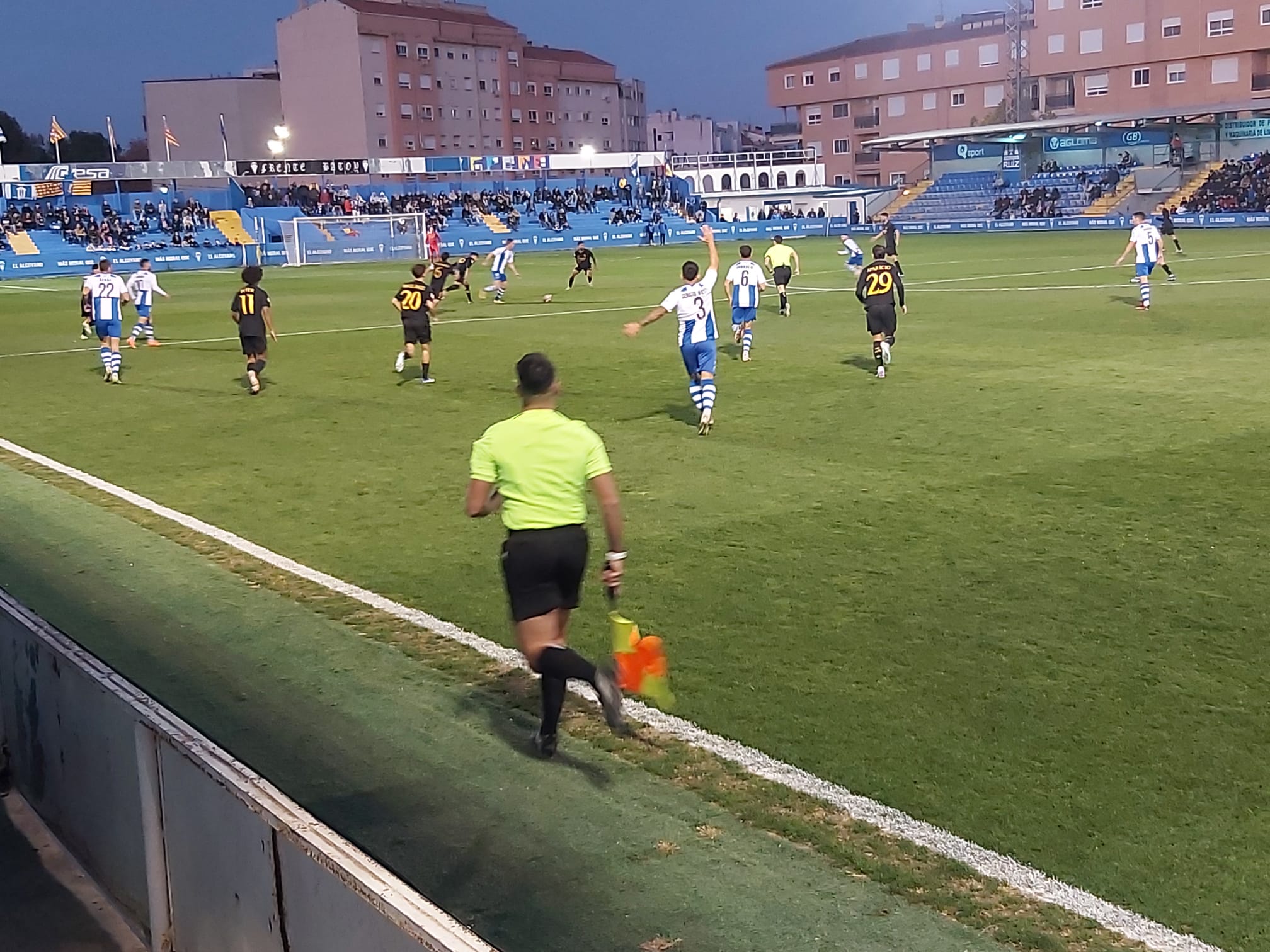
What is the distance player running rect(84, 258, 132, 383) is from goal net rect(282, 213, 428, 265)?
3724cm

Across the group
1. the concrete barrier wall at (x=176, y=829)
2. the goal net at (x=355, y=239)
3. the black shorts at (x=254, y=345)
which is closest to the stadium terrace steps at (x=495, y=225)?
the goal net at (x=355, y=239)

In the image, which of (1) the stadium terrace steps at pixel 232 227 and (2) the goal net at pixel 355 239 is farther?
(1) the stadium terrace steps at pixel 232 227

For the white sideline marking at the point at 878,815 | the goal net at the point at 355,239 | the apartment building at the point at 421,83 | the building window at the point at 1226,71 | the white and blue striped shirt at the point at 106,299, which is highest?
the apartment building at the point at 421,83

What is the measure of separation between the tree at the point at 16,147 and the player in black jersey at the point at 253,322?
8178cm

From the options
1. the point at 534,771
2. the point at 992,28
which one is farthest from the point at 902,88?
the point at 534,771

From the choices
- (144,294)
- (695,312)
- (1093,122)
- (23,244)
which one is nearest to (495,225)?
(23,244)

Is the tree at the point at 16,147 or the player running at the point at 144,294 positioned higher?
the tree at the point at 16,147

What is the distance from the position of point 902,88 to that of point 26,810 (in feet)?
323

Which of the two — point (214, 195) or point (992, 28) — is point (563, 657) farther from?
point (992, 28)

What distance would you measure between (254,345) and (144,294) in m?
8.69

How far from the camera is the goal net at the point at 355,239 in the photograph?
59312mm

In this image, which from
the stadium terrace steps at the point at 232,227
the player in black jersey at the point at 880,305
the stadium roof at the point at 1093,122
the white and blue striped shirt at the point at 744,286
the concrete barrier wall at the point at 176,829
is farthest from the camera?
the stadium roof at the point at 1093,122

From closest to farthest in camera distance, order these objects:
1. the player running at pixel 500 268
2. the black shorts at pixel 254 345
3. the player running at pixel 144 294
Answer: the black shorts at pixel 254 345
the player running at pixel 144 294
the player running at pixel 500 268

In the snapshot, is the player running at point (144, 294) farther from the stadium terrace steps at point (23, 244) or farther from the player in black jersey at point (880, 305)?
the stadium terrace steps at point (23, 244)
